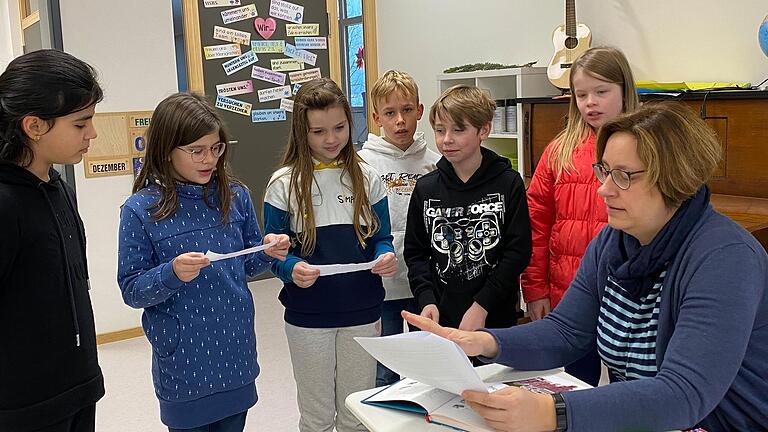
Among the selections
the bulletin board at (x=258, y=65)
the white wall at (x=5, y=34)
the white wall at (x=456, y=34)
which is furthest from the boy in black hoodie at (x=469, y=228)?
the white wall at (x=5, y=34)

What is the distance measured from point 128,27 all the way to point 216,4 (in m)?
1.03

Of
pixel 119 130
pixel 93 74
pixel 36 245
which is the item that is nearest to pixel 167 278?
pixel 36 245

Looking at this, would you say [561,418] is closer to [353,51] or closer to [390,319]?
[390,319]

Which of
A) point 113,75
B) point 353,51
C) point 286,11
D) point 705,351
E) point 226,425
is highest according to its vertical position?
point 286,11

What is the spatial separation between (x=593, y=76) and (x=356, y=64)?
381cm

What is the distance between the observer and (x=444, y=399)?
4.24 feet

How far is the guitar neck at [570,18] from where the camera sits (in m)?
3.78

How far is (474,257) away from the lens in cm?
212

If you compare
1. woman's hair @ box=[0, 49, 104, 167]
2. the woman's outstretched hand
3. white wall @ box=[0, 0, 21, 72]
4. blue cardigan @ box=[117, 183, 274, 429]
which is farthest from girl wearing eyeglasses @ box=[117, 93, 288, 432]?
white wall @ box=[0, 0, 21, 72]

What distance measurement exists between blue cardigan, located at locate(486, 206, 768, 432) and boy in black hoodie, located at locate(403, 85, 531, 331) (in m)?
0.82

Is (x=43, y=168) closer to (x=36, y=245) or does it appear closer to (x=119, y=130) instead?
(x=36, y=245)

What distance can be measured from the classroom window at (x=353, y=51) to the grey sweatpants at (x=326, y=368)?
142 inches

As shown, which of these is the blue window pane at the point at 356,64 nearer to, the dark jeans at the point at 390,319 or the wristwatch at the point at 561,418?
the dark jeans at the point at 390,319

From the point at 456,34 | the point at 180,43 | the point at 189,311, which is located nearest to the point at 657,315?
the point at 189,311
